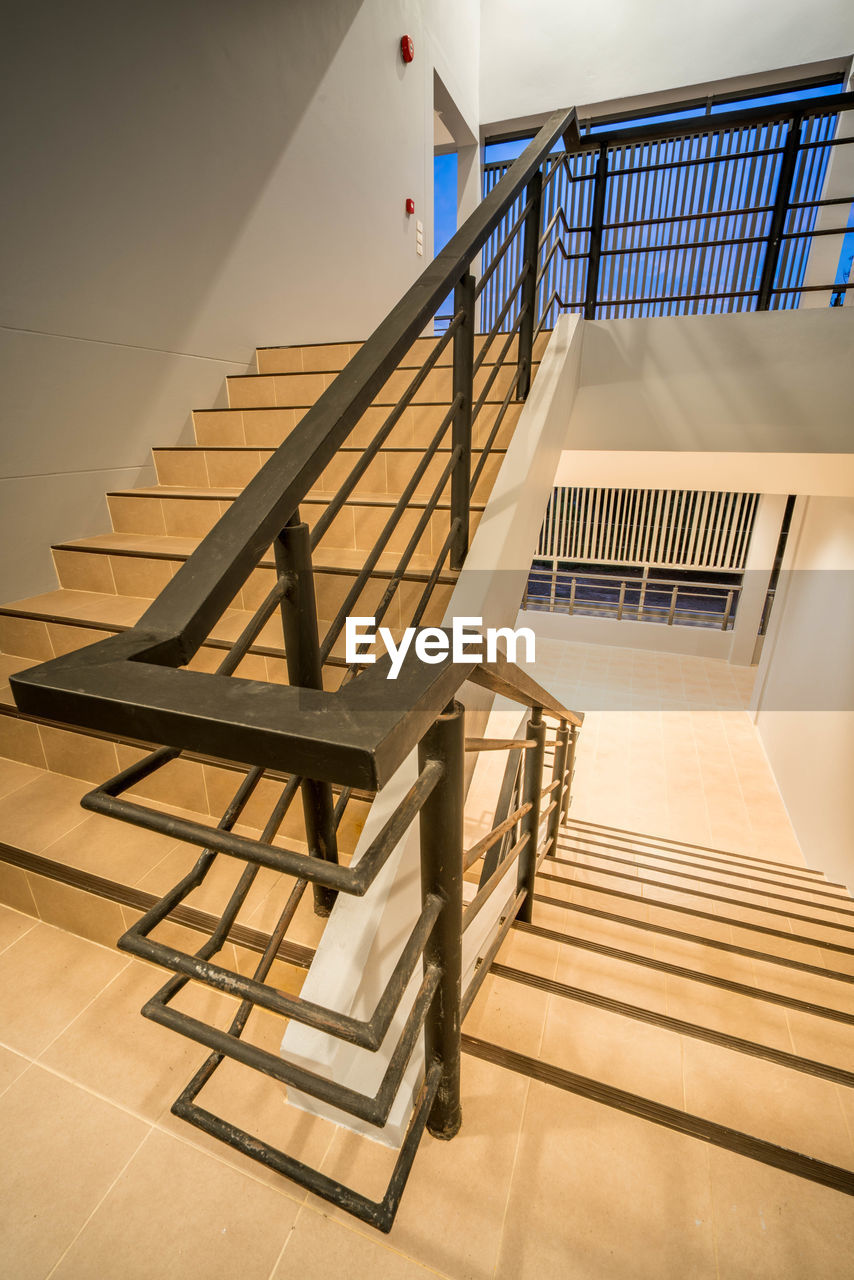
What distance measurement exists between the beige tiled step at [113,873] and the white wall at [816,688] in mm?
3555

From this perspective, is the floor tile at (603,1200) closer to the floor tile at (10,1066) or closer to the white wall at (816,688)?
the floor tile at (10,1066)

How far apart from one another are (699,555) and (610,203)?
4.39 meters

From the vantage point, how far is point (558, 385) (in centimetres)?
221

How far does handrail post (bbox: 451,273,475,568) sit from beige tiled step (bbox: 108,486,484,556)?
19 centimetres

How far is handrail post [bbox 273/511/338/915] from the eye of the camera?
93cm

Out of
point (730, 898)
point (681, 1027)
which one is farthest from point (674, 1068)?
point (730, 898)

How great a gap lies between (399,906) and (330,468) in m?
1.75

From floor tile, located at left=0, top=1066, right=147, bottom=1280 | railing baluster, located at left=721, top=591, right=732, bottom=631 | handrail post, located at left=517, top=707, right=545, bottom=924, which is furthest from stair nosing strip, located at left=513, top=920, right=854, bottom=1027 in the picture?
railing baluster, located at left=721, top=591, right=732, bottom=631

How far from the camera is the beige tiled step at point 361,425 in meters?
2.08

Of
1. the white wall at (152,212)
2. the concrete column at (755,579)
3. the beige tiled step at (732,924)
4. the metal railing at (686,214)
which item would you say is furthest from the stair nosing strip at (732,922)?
the concrete column at (755,579)

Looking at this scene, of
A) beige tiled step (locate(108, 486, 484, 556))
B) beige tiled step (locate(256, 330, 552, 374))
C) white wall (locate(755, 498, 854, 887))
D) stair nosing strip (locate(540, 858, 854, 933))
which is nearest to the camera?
beige tiled step (locate(108, 486, 484, 556))

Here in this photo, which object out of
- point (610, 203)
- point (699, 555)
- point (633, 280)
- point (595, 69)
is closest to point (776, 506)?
point (699, 555)

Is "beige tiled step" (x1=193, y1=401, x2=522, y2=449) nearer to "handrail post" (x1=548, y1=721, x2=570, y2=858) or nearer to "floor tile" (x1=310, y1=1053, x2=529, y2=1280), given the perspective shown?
"handrail post" (x1=548, y1=721, x2=570, y2=858)

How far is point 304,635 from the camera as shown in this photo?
1010 millimetres
